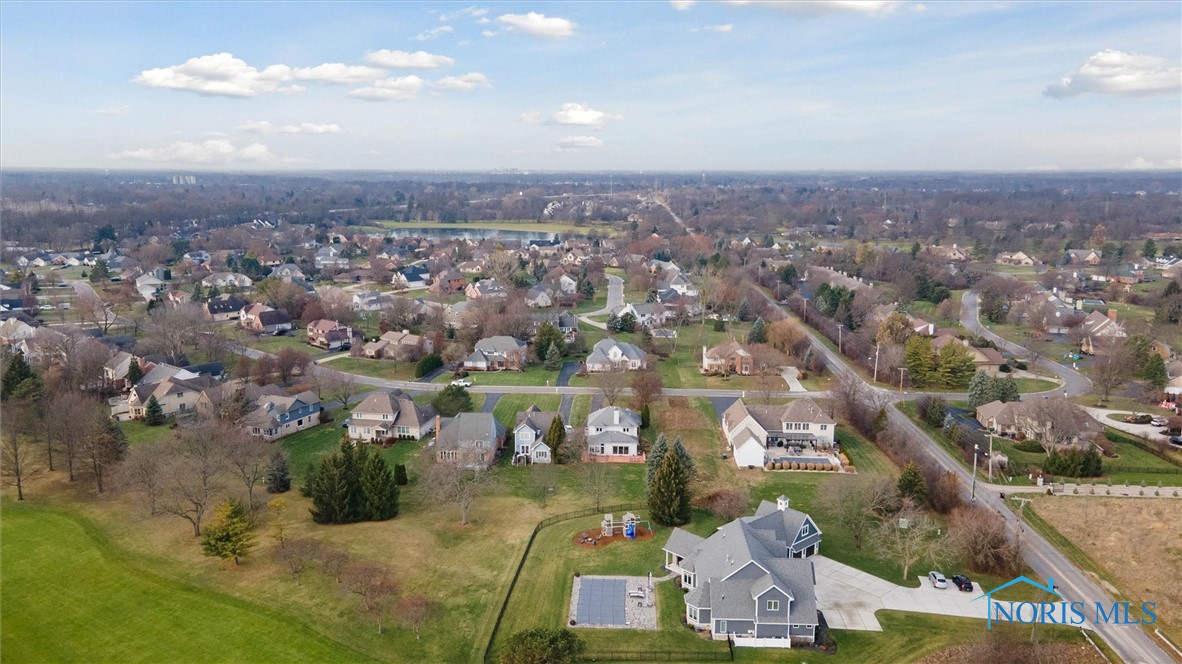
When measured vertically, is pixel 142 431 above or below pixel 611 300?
below

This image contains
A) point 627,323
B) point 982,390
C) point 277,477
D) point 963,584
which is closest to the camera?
point 963,584

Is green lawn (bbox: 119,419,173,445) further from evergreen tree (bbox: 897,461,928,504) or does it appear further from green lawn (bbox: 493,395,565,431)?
evergreen tree (bbox: 897,461,928,504)

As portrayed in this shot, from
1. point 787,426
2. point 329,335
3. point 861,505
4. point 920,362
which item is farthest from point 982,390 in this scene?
point 329,335

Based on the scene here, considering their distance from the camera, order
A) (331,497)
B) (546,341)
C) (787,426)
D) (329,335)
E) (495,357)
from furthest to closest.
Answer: (329,335) → (546,341) → (495,357) → (787,426) → (331,497)

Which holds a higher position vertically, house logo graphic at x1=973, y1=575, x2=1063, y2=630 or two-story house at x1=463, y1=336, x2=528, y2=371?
two-story house at x1=463, y1=336, x2=528, y2=371

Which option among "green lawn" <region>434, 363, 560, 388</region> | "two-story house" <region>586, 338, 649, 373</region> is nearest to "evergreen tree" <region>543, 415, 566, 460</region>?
"green lawn" <region>434, 363, 560, 388</region>

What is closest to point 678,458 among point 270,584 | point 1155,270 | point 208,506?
point 270,584

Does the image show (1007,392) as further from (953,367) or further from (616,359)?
(616,359)
